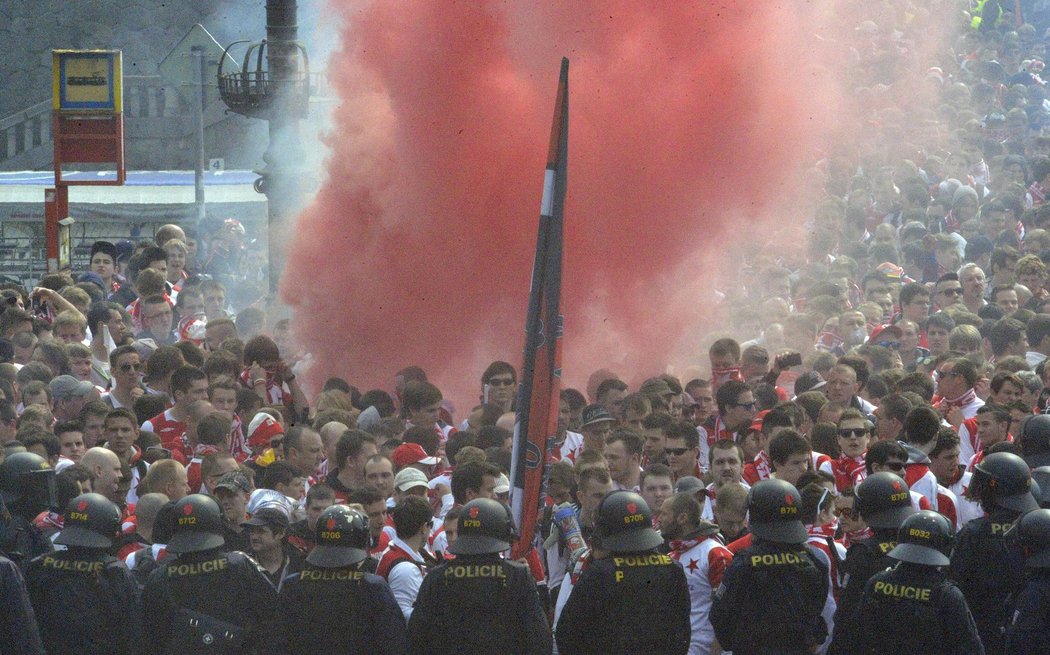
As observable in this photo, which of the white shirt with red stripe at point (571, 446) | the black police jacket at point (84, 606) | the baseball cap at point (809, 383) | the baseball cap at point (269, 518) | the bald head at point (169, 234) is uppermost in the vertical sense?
the bald head at point (169, 234)

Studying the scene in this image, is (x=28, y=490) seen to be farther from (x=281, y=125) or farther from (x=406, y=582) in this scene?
(x=281, y=125)

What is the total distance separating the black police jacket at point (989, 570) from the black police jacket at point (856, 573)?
47cm

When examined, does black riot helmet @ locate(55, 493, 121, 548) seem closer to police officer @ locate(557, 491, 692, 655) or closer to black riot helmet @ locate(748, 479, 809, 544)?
police officer @ locate(557, 491, 692, 655)

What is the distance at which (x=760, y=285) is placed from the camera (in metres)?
12.6

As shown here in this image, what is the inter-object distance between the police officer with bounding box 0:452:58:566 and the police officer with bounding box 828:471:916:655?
3163mm

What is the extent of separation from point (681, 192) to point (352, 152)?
246cm

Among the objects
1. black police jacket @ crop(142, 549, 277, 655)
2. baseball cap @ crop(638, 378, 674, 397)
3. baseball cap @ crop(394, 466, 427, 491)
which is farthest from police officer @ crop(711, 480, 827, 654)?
baseball cap @ crop(638, 378, 674, 397)

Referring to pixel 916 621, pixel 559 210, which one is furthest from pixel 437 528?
pixel 916 621

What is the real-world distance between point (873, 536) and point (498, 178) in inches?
233

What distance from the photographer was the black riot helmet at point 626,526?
5.42 meters

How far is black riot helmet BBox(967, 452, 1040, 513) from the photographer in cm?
591

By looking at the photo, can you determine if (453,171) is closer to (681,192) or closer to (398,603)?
(681,192)

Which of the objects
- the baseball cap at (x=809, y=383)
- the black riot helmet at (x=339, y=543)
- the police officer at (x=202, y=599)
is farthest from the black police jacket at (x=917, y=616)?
the baseball cap at (x=809, y=383)

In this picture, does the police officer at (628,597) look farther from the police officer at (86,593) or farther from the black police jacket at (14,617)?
the black police jacket at (14,617)
